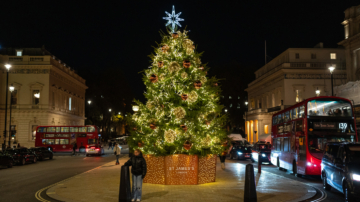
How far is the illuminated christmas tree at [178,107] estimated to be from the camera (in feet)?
48.5

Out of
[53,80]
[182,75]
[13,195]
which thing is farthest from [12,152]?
[53,80]

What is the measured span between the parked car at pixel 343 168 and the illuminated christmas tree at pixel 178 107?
13.4 ft

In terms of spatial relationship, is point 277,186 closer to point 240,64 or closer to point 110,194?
point 110,194

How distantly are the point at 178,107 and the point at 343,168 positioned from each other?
6.06m

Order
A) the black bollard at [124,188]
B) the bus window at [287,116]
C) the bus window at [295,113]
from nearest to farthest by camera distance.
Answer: the black bollard at [124,188] < the bus window at [295,113] < the bus window at [287,116]

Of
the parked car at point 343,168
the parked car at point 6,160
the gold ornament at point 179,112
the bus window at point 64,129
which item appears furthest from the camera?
the bus window at point 64,129

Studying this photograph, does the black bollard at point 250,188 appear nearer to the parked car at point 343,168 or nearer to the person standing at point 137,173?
the person standing at point 137,173

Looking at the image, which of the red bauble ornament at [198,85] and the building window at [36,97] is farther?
the building window at [36,97]

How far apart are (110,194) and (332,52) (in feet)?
199

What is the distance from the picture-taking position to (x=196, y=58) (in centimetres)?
1580

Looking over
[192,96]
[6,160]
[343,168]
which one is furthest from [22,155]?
[343,168]

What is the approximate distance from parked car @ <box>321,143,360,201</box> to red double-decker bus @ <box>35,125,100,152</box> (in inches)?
1547

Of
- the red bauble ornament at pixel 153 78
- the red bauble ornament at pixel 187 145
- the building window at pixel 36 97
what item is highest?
the building window at pixel 36 97

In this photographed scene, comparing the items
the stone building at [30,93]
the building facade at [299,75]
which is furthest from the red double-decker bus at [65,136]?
the building facade at [299,75]
